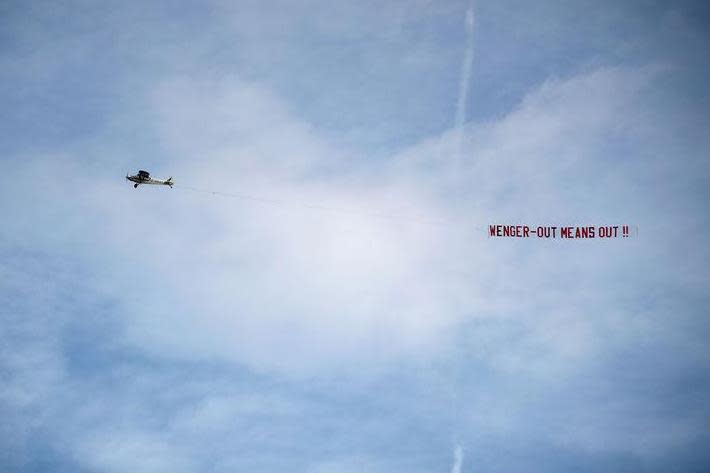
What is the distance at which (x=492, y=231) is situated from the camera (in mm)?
102812

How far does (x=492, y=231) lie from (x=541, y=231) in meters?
8.18

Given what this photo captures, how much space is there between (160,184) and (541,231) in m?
74.4

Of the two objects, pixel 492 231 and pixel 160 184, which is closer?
pixel 492 231

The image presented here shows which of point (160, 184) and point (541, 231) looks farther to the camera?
point (160, 184)

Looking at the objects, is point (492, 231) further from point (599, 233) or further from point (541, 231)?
point (599, 233)

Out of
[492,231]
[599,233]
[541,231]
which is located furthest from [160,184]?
[599,233]

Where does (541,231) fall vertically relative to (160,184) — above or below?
below

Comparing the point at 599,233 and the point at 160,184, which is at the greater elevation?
the point at 160,184

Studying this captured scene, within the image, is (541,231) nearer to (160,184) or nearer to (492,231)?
(492,231)

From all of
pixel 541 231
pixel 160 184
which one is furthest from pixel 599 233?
pixel 160 184

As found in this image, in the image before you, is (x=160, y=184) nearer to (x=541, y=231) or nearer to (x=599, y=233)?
(x=541, y=231)

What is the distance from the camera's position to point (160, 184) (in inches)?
4769

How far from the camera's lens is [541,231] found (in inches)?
4008

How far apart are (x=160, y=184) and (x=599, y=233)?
275ft
